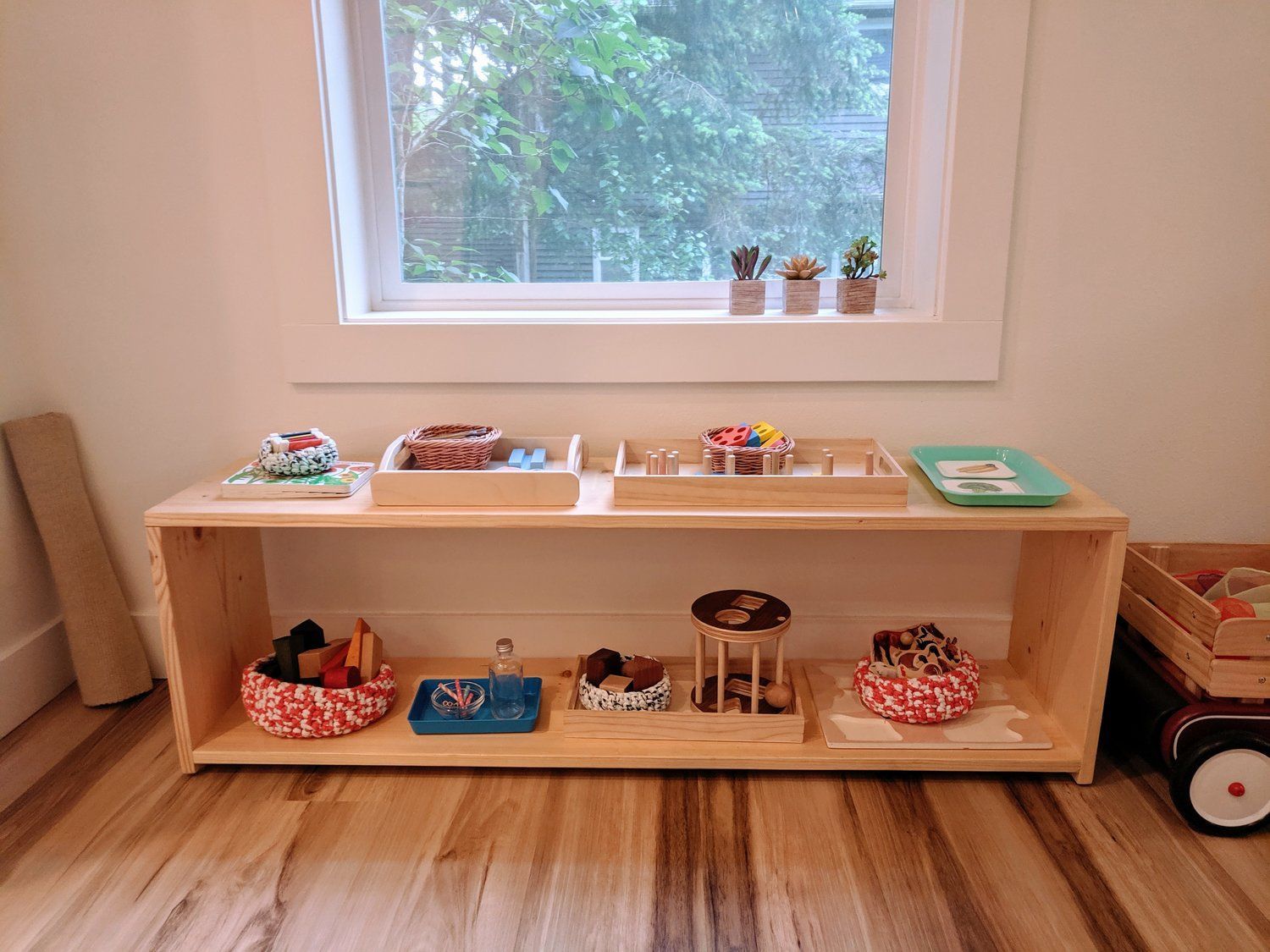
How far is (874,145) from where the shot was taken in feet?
6.36

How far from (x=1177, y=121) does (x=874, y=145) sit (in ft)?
1.85

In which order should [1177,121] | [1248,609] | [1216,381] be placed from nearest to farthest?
[1248,609]
[1177,121]
[1216,381]

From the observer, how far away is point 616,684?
1745 mm

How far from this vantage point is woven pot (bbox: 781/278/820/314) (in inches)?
74.6

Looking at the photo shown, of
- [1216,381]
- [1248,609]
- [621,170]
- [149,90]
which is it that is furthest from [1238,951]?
[149,90]

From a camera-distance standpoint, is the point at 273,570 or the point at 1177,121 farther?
the point at 273,570

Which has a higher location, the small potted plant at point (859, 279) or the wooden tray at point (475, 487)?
the small potted plant at point (859, 279)

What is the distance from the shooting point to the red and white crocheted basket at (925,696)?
1.70 metres

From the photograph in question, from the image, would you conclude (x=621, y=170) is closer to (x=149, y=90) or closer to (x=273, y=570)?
(x=149, y=90)

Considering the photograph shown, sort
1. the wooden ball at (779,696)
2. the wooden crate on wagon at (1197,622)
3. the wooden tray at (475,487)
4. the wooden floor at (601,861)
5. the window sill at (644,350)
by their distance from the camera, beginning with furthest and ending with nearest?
the window sill at (644,350)
the wooden ball at (779,696)
the wooden tray at (475,487)
the wooden crate on wagon at (1197,622)
the wooden floor at (601,861)

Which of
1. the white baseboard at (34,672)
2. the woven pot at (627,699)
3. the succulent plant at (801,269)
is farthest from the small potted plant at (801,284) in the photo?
the white baseboard at (34,672)

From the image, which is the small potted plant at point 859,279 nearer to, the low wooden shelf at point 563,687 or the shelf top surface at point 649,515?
the low wooden shelf at point 563,687

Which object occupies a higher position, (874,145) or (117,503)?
(874,145)

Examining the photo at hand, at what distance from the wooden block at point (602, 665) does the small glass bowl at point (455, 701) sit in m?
0.24
